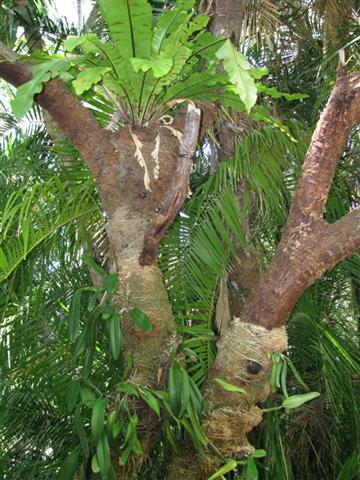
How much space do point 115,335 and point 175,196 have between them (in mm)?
480

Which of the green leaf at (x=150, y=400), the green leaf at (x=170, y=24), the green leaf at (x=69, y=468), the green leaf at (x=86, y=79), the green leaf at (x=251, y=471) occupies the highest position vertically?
the green leaf at (x=170, y=24)

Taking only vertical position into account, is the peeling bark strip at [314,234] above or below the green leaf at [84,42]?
below

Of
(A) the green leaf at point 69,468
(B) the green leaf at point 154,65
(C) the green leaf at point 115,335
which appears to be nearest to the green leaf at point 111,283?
(C) the green leaf at point 115,335

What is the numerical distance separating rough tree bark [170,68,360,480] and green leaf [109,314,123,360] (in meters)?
0.36

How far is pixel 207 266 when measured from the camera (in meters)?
2.80

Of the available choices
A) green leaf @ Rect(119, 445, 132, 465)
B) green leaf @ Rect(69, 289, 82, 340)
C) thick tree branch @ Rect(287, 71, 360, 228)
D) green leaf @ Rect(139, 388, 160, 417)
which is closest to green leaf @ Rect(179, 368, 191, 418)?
green leaf @ Rect(139, 388, 160, 417)

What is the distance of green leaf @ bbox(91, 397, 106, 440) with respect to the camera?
1657mm

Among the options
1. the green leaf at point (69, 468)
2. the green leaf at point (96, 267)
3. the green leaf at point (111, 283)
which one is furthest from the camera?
the green leaf at point (96, 267)

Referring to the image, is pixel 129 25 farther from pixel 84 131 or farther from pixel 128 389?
pixel 128 389

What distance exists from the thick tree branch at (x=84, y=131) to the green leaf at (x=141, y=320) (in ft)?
1.65

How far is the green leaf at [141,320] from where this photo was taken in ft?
5.93

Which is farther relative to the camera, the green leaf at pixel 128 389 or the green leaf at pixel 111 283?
the green leaf at pixel 111 283

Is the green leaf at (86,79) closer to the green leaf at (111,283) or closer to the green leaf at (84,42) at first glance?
the green leaf at (84,42)

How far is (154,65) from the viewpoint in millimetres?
1805
